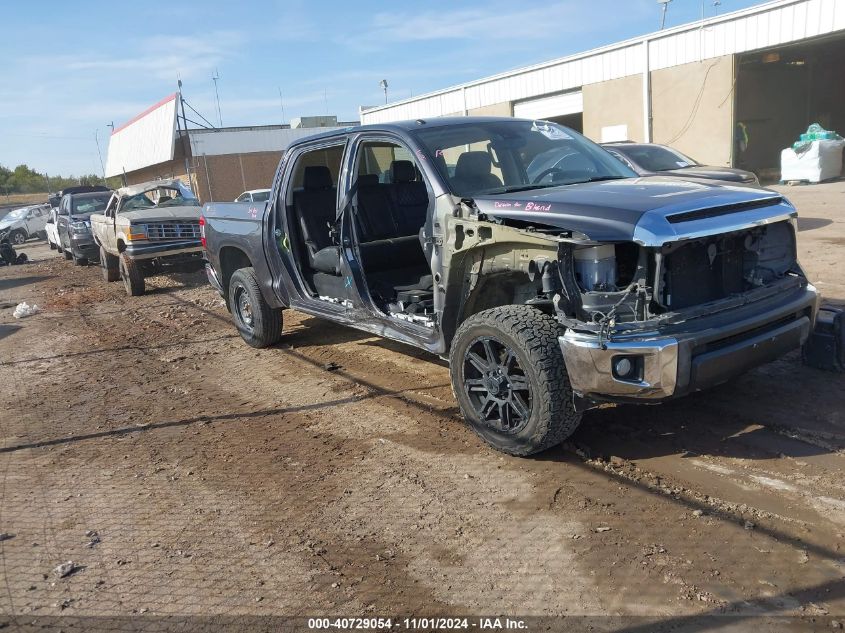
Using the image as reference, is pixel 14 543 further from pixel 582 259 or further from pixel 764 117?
pixel 764 117

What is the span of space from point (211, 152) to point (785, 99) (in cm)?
2458

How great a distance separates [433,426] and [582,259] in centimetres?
171

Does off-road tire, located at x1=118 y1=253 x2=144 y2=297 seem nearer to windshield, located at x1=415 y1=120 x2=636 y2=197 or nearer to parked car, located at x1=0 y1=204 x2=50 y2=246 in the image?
windshield, located at x1=415 y1=120 x2=636 y2=197

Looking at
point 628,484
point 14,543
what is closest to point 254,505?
point 14,543

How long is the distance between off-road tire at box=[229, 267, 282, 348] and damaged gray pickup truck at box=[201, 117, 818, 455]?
4.83 feet

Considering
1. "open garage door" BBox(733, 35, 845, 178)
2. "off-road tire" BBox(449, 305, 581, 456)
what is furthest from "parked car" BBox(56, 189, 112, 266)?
"open garage door" BBox(733, 35, 845, 178)

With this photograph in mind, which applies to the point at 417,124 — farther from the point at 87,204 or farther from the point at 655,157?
the point at 87,204

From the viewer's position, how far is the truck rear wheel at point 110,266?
13.8 meters

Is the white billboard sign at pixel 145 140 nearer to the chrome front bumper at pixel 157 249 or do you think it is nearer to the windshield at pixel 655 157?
the chrome front bumper at pixel 157 249

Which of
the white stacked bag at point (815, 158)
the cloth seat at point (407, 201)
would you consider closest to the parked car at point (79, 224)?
the cloth seat at point (407, 201)

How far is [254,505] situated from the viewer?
384 centimetres

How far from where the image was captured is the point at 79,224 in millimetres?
16359

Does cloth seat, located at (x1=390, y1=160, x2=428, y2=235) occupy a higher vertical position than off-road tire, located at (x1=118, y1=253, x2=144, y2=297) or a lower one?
higher

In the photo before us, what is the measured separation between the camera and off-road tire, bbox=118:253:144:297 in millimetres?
11641
